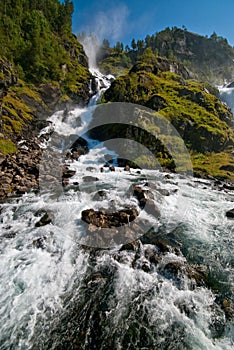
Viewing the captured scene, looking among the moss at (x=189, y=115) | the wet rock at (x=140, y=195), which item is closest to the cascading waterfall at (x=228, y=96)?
the moss at (x=189, y=115)

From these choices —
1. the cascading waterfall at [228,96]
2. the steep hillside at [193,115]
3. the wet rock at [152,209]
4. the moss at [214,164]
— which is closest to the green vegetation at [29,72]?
the steep hillside at [193,115]

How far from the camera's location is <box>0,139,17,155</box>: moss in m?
31.3

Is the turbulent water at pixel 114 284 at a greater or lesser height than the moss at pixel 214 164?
lesser

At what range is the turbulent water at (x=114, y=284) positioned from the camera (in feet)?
27.7

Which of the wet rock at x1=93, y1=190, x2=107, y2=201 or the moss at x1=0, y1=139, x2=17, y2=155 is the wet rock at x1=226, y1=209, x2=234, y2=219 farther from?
the moss at x1=0, y1=139, x2=17, y2=155

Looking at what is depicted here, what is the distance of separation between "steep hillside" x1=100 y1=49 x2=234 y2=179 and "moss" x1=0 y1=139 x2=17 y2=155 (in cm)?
2644

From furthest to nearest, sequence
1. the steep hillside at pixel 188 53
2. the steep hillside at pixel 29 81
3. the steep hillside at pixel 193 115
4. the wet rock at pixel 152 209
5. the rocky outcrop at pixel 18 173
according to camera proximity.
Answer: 1. the steep hillside at pixel 188 53
2. the steep hillside at pixel 193 115
3. the steep hillside at pixel 29 81
4. the rocky outcrop at pixel 18 173
5. the wet rock at pixel 152 209

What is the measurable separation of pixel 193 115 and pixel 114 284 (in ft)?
185

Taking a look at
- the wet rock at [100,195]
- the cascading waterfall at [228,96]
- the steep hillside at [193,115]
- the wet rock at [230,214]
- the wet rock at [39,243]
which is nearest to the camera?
the wet rock at [39,243]

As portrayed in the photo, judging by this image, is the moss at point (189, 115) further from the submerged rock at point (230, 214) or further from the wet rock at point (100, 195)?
the wet rock at point (100, 195)

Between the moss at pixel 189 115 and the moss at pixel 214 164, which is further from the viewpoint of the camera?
the moss at pixel 189 115

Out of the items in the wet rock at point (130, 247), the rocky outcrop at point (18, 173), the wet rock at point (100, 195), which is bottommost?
the wet rock at point (130, 247)

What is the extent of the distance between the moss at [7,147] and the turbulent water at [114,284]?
49.1ft

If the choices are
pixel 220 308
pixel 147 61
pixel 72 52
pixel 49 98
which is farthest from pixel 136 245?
pixel 72 52
